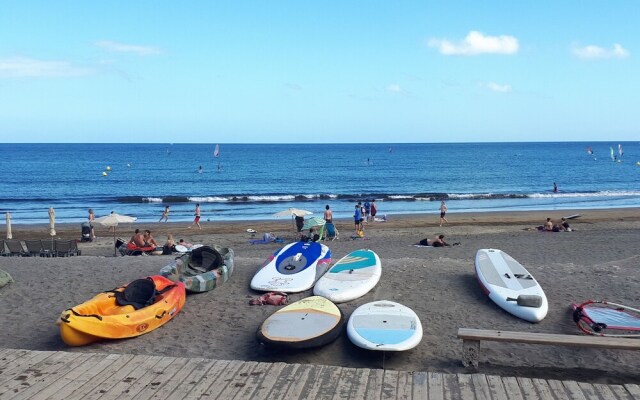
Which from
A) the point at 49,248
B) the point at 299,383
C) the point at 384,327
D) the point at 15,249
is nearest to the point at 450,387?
the point at 299,383

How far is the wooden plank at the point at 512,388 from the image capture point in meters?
6.23

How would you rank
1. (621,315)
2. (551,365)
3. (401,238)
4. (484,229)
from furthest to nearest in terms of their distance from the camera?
(484,229) → (401,238) → (621,315) → (551,365)

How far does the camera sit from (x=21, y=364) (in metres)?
7.11

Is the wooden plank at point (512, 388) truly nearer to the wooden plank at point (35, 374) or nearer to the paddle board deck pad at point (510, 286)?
→ the paddle board deck pad at point (510, 286)

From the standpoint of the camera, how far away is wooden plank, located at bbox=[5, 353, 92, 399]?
6.28 metres

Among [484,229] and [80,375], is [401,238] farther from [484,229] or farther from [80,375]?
[80,375]

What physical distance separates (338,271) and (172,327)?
3517 mm

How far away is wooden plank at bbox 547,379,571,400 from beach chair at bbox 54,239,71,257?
14219 mm

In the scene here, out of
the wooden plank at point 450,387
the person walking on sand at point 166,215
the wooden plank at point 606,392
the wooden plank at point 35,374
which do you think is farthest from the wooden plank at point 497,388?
the person walking on sand at point 166,215

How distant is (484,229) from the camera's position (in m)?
24.2

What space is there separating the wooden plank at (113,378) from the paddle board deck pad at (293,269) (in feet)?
14.1

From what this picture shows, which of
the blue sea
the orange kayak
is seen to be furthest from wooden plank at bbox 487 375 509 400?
the blue sea

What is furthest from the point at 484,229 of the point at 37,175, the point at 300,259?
the point at 37,175

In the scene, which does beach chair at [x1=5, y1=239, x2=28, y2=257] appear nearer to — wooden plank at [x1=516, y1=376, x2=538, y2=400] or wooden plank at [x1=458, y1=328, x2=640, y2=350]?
wooden plank at [x1=458, y1=328, x2=640, y2=350]
